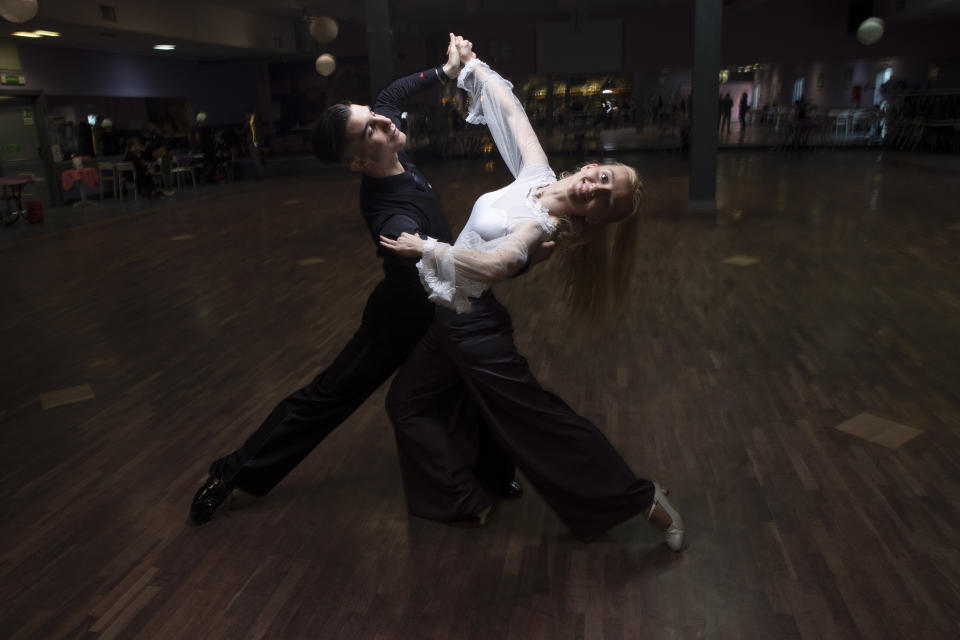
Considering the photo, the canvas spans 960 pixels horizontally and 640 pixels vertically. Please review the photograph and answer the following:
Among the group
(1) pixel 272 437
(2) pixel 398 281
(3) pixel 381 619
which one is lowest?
(3) pixel 381 619

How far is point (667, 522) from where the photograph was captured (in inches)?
79.3

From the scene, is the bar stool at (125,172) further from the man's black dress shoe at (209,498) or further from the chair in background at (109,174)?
the man's black dress shoe at (209,498)

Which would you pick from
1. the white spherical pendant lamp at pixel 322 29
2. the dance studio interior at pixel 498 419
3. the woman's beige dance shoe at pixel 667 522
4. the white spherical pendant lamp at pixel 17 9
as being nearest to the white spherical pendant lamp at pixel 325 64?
the white spherical pendant lamp at pixel 322 29

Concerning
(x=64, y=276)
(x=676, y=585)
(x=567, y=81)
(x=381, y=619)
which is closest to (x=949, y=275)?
(x=676, y=585)

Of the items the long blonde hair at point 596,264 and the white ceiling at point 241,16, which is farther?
the white ceiling at point 241,16

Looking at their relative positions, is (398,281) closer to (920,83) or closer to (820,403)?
(820,403)

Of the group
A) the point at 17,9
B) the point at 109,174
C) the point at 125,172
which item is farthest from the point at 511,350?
the point at 109,174

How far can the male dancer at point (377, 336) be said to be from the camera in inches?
73.6

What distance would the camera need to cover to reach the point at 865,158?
1327 centimetres

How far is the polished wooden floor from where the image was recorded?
1.83 meters

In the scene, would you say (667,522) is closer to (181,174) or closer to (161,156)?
(161,156)

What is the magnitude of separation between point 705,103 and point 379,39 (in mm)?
3759

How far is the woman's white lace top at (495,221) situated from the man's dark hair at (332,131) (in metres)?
0.42

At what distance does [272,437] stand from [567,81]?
1634 cm
